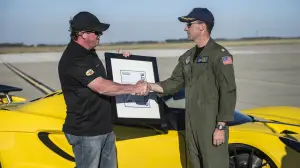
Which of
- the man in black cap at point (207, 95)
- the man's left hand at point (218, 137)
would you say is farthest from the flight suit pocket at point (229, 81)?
the man's left hand at point (218, 137)

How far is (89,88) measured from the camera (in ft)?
10.7

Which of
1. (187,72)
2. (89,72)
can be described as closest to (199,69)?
(187,72)

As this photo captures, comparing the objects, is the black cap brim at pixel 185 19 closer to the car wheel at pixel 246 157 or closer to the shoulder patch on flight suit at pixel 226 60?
the shoulder patch on flight suit at pixel 226 60

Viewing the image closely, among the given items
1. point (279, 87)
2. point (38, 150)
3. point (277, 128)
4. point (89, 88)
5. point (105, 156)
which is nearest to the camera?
point (89, 88)

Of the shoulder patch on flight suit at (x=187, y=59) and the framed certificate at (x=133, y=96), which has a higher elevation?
the shoulder patch on flight suit at (x=187, y=59)

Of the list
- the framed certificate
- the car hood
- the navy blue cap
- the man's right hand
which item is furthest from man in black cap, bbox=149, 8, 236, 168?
the car hood

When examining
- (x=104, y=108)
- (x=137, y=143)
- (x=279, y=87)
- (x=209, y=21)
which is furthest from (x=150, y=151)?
(x=279, y=87)

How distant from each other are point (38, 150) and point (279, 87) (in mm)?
11184

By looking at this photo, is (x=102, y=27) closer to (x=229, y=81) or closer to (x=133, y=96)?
(x=133, y=96)

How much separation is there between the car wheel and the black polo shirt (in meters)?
1.40

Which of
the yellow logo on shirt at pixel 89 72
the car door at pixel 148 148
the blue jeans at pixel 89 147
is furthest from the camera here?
the car door at pixel 148 148

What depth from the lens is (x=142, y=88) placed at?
12.2ft

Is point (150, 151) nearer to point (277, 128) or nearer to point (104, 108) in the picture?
point (104, 108)

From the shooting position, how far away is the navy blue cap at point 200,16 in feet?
11.6
